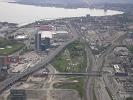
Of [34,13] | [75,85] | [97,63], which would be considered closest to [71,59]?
[97,63]

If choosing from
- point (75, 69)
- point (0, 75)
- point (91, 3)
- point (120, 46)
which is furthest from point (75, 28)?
point (91, 3)

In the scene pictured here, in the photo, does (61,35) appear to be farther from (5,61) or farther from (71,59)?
(5,61)

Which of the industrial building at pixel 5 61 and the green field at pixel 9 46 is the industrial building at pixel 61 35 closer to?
the green field at pixel 9 46

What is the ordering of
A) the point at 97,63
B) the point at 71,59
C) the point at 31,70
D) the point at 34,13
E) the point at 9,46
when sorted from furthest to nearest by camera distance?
the point at 34,13 → the point at 9,46 → the point at 71,59 → the point at 97,63 → the point at 31,70

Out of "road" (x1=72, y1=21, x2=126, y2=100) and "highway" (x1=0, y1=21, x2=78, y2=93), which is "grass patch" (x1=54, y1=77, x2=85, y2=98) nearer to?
"road" (x1=72, y1=21, x2=126, y2=100)

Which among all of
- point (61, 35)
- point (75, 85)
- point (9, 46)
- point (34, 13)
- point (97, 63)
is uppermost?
point (34, 13)

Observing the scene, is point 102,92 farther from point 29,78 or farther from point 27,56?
point 27,56
